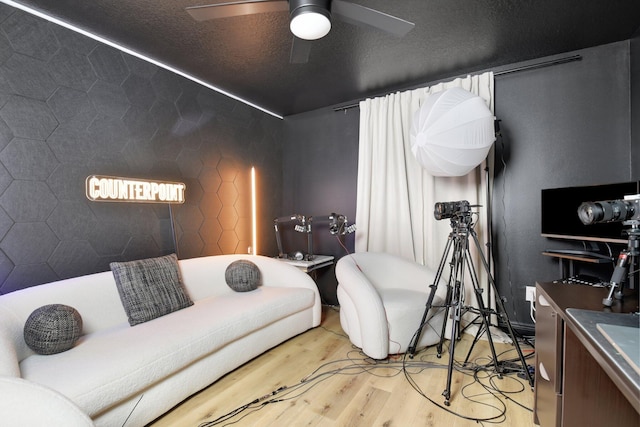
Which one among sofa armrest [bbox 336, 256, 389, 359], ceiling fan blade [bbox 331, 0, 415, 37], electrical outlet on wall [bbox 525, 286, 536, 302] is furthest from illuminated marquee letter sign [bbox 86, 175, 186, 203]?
electrical outlet on wall [bbox 525, 286, 536, 302]

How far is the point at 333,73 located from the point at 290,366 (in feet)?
7.66

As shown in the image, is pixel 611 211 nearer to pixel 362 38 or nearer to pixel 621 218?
pixel 621 218

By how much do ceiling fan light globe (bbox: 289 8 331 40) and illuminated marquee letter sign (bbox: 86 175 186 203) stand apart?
4.90 feet

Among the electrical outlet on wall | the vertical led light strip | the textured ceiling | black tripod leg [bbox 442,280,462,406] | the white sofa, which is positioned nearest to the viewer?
the white sofa

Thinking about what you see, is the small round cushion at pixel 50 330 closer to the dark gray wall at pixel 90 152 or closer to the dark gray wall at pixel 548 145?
the dark gray wall at pixel 90 152

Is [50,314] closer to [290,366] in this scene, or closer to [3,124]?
[3,124]

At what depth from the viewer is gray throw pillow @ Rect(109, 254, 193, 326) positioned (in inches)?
66.4

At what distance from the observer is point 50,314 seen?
129 centimetres

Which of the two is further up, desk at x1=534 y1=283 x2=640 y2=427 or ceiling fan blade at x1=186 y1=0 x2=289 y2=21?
ceiling fan blade at x1=186 y1=0 x2=289 y2=21

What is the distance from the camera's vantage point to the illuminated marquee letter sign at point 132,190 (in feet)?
5.79

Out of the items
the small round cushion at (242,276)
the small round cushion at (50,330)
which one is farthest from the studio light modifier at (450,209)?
the small round cushion at (50,330)

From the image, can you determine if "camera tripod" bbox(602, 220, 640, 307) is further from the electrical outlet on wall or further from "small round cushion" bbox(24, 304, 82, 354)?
"small round cushion" bbox(24, 304, 82, 354)

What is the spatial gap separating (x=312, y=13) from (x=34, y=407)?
168cm

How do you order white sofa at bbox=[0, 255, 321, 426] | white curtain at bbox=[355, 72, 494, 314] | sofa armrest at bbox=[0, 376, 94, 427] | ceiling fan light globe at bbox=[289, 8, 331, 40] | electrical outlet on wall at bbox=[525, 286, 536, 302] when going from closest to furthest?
sofa armrest at bbox=[0, 376, 94, 427] < white sofa at bbox=[0, 255, 321, 426] < ceiling fan light globe at bbox=[289, 8, 331, 40] < electrical outlet on wall at bbox=[525, 286, 536, 302] < white curtain at bbox=[355, 72, 494, 314]
